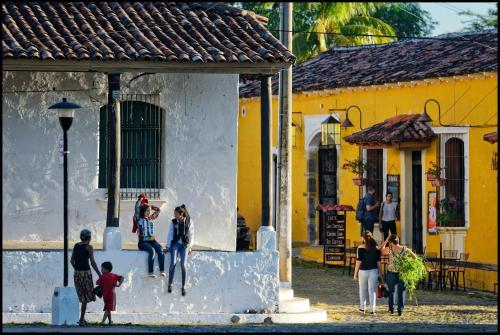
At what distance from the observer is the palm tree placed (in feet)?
135

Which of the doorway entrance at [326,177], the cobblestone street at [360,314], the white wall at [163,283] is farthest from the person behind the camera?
the doorway entrance at [326,177]

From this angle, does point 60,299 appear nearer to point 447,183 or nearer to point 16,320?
point 16,320

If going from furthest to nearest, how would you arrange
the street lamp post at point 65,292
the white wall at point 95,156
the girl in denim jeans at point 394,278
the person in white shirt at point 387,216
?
the person in white shirt at point 387,216, the white wall at point 95,156, the girl in denim jeans at point 394,278, the street lamp post at point 65,292

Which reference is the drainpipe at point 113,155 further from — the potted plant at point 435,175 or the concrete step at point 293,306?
the potted plant at point 435,175

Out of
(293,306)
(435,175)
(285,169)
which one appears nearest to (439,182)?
(435,175)

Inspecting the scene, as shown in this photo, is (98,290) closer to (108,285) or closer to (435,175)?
(108,285)

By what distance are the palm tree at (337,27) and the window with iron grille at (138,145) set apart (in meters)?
→ 17.0

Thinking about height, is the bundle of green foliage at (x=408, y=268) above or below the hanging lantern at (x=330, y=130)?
below

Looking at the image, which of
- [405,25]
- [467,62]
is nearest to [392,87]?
[467,62]

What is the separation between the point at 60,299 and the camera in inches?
813

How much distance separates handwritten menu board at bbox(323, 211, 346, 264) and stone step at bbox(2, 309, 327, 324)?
28.5 ft

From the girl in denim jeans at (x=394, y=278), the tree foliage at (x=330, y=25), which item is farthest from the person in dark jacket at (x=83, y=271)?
the tree foliage at (x=330, y=25)

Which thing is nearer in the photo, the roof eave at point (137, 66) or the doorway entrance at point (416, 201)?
the roof eave at point (137, 66)

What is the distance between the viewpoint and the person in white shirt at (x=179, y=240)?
2256 cm
